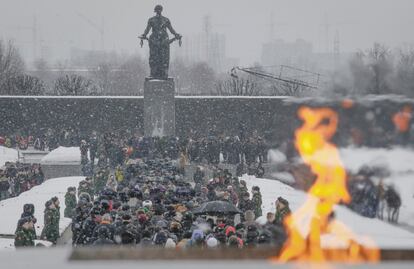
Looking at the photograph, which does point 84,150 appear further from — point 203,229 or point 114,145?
point 203,229

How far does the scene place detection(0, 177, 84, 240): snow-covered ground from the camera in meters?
15.3

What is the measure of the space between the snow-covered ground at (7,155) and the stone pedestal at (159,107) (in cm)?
547

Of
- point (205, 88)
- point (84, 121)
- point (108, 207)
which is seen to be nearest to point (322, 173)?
point (108, 207)

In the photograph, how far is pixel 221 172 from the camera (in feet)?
61.0

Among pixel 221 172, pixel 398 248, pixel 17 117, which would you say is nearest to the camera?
pixel 398 248

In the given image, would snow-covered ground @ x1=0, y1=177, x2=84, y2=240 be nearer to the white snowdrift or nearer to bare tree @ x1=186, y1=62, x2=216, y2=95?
the white snowdrift

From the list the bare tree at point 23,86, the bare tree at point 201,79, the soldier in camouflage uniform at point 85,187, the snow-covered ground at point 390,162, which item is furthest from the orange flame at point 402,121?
the bare tree at point 201,79

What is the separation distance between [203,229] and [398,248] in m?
5.61

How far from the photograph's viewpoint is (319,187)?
460cm

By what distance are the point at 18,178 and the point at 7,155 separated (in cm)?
998

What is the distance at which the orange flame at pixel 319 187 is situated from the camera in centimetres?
447

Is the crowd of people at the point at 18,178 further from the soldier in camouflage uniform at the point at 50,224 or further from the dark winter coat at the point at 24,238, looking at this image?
the dark winter coat at the point at 24,238

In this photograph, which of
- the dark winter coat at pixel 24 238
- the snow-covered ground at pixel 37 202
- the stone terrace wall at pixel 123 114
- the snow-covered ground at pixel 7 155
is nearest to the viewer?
the dark winter coat at pixel 24 238

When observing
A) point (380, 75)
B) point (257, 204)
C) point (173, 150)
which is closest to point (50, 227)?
point (257, 204)
